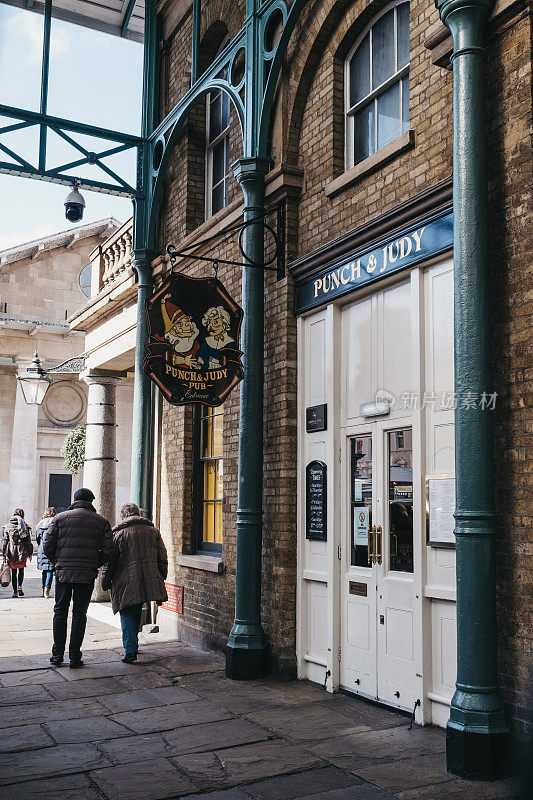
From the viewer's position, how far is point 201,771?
483cm

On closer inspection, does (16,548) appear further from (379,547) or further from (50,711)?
(379,547)

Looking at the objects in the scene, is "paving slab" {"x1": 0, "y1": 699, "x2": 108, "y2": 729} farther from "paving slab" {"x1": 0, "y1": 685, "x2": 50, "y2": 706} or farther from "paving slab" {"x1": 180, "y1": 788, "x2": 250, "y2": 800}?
"paving slab" {"x1": 180, "y1": 788, "x2": 250, "y2": 800}

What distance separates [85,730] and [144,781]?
1.25 m

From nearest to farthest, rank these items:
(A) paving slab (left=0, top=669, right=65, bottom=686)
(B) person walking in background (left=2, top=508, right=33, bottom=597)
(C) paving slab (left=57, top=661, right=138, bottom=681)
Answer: (A) paving slab (left=0, top=669, right=65, bottom=686)
(C) paving slab (left=57, top=661, right=138, bottom=681)
(B) person walking in background (left=2, top=508, right=33, bottom=597)

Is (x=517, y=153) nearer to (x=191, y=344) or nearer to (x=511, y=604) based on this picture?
(x=511, y=604)

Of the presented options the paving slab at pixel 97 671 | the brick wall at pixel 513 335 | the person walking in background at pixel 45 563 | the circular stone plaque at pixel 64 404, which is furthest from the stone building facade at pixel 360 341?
the circular stone plaque at pixel 64 404

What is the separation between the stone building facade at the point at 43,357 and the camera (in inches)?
1008

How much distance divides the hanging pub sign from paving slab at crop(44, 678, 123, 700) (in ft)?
8.74

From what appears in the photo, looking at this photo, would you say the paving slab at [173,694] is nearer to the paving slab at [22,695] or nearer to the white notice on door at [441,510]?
the paving slab at [22,695]

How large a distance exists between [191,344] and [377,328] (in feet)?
5.91

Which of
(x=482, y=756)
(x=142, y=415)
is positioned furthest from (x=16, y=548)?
(x=482, y=756)

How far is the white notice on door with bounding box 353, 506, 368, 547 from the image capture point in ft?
21.9

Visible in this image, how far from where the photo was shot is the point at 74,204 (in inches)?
430

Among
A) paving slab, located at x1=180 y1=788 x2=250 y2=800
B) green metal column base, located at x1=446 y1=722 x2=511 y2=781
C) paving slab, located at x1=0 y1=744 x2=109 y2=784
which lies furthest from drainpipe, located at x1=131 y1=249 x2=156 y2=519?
green metal column base, located at x1=446 y1=722 x2=511 y2=781
